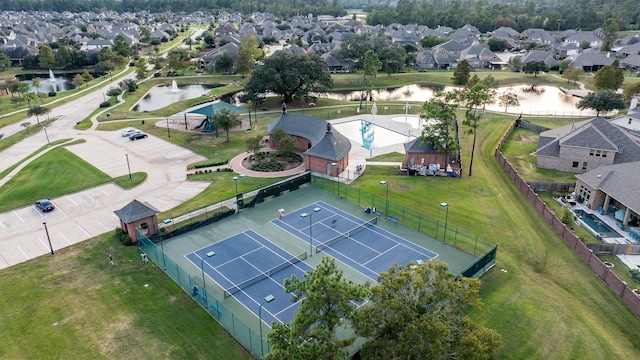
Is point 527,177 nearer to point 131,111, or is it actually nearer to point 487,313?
point 487,313

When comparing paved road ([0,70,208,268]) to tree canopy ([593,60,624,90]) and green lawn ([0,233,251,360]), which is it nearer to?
green lawn ([0,233,251,360])

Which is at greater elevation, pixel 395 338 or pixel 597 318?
pixel 395 338

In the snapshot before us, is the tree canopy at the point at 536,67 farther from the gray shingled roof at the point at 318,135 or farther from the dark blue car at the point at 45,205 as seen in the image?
the dark blue car at the point at 45,205

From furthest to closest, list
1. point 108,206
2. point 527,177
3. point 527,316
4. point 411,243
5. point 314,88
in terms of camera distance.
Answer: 1. point 314,88
2. point 527,177
3. point 108,206
4. point 411,243
5. point 527,316

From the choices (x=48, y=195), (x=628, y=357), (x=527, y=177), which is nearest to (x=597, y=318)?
(x=628, y=357)

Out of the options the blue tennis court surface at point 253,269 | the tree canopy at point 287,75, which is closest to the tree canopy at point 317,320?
the blue tennis court surface at point 253,269

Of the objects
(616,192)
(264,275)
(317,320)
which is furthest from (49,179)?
(616,192)
